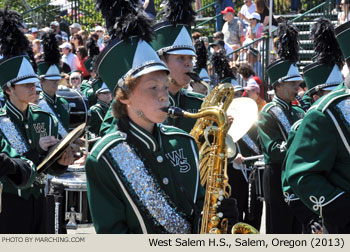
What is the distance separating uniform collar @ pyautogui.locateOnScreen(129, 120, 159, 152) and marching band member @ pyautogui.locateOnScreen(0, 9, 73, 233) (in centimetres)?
194

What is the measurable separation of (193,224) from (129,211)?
13.1 inches

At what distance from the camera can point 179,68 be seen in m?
5.81

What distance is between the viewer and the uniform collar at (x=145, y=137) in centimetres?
373

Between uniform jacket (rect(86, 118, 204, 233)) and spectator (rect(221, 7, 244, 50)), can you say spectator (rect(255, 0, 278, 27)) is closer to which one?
spectator (rect(221, 7, 244, 50))

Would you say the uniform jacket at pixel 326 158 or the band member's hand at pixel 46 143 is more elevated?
the uniform jacket at pixel 326 158

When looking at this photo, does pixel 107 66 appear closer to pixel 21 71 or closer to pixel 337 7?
pixel 21 71

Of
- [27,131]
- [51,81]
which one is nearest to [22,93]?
[27,131]

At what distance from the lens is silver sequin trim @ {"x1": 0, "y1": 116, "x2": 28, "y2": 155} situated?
5992mm

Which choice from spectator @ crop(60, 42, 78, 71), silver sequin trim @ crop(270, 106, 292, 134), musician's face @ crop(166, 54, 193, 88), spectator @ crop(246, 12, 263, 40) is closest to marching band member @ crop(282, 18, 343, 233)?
silver sequin trim @ crop(270, 106, 292, 134)

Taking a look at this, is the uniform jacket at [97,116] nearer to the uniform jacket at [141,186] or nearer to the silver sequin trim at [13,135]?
→ the silver sequin trim at [13,135]

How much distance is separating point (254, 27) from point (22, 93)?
10287 mm

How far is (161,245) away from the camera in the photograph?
137 inches

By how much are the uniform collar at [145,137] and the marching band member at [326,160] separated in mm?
908

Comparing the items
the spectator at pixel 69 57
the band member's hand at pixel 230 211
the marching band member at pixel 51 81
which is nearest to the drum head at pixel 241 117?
the marching band member at pixel 51 81
